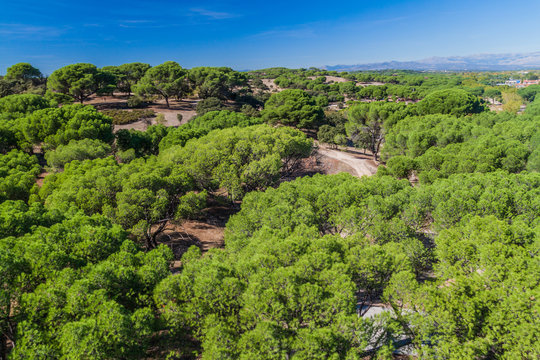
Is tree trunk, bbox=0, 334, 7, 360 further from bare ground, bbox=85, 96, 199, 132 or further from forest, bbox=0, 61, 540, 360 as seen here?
bare ground, bbox=85, 96, 199, 132

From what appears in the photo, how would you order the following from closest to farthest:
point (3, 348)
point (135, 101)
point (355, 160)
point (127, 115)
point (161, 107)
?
point (3, 348)
point (355, 160)
point (127, 115)
point (135, 101)
point (161, 107)

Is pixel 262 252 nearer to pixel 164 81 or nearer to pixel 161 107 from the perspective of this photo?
pixel 161 107

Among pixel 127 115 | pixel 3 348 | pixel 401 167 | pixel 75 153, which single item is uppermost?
pixel 127 115

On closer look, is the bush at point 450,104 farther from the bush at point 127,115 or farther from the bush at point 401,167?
the bush at point 127,115

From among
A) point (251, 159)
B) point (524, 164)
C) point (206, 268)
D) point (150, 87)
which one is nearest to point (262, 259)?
point (206, 268)

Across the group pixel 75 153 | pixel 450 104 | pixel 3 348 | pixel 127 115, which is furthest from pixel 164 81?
pixel 3 348

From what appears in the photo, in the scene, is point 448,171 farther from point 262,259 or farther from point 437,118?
point 262,259
